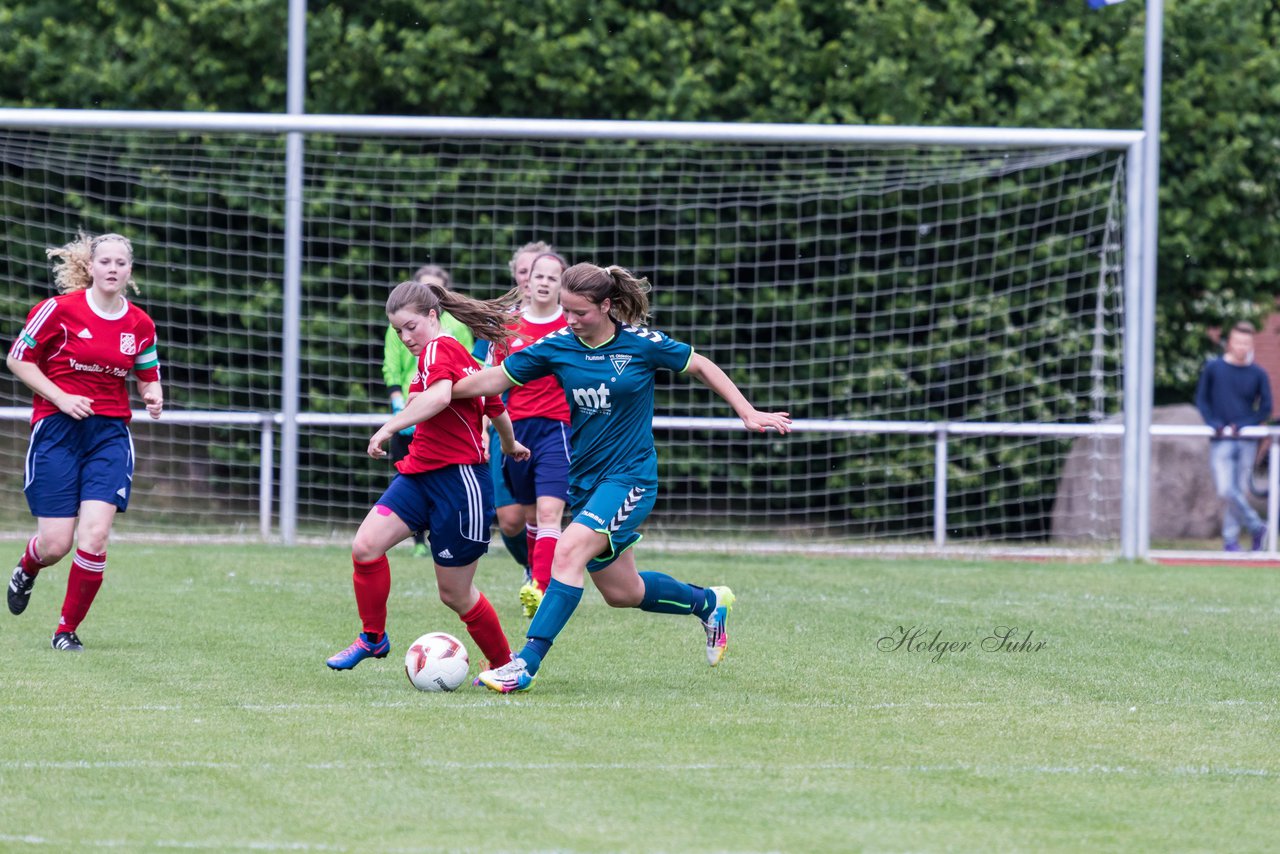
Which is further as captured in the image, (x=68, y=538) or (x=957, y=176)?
(x=957, y=176)

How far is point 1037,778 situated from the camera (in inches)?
206

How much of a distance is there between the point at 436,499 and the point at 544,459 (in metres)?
2.51

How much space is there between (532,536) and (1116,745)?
189 inches

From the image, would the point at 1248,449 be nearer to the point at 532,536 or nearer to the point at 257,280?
the point at 532,536

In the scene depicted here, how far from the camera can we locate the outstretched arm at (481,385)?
22.7ft

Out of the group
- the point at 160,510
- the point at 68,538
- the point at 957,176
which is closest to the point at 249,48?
the point at 160,510

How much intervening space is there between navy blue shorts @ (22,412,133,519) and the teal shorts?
2493 millimetres

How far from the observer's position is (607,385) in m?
6.91

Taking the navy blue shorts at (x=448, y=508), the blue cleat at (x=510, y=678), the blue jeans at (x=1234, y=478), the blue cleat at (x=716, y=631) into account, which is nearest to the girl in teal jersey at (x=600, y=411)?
the blue cleat at (x=510, y=678)

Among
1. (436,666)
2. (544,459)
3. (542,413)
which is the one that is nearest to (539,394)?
(542,413)

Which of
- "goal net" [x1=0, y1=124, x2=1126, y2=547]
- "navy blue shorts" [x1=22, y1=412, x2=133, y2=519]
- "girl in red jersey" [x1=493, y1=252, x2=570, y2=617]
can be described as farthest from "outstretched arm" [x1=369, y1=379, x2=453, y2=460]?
"goal net" [x1=0, y1=124, x2=1126, y2=547]

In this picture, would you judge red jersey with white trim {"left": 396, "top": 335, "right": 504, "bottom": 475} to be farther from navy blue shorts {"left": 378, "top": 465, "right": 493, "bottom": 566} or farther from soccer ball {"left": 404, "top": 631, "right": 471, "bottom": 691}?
soccer ball {"left": 404, "top": 631, "right": 471, "bottom": 691}

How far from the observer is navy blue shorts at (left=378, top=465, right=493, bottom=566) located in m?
7.02

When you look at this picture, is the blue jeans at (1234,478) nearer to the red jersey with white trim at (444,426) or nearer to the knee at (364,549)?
the red jersey with white trim at (444,426)
